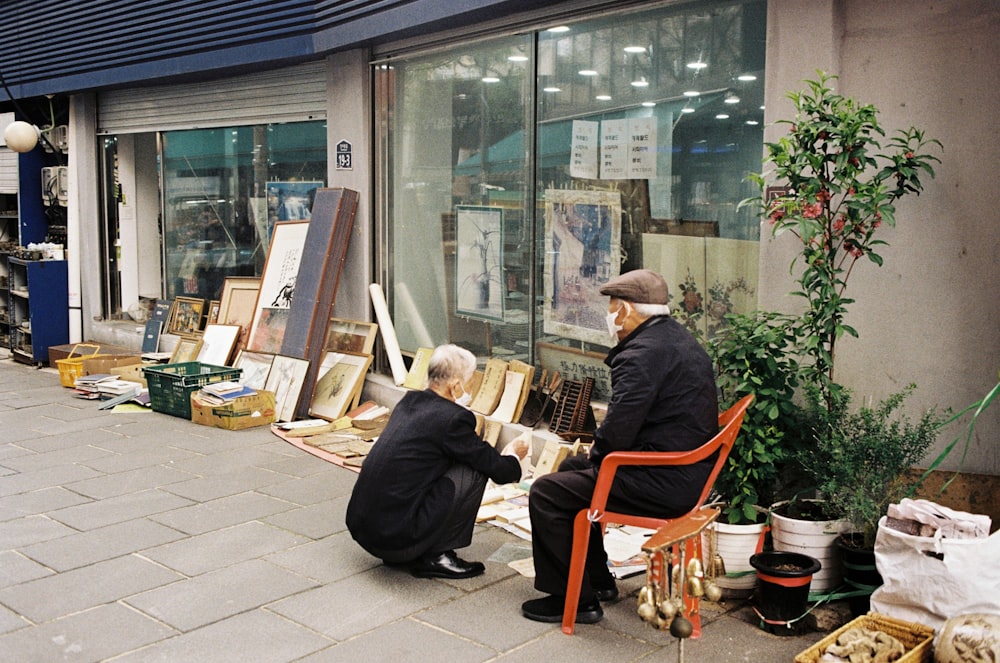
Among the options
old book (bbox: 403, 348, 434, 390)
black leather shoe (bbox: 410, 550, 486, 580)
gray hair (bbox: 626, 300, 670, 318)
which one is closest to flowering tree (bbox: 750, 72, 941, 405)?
gray hair (bbox: 626, 300, 670, 318)

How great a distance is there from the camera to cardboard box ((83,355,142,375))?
10766 mm

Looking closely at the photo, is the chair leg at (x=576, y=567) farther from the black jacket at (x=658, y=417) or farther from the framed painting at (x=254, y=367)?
the framed painting at (x=254, y=367)

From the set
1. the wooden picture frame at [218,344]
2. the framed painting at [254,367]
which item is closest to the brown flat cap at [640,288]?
the framed painting at [254,367]

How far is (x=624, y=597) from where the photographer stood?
16.4 feet

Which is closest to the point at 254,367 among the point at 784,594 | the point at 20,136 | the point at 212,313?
the point at 212,313

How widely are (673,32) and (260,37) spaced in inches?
189

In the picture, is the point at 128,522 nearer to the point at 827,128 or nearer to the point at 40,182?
the point at 827,128

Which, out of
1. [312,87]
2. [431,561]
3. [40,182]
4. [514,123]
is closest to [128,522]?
[431,561]

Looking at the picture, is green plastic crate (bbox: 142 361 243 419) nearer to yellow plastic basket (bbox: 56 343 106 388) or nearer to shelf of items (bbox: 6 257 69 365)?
yellow plastic basket (bbox: 56 343 106 388)

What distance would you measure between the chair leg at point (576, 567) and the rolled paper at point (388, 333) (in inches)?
172

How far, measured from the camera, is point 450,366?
5125mm

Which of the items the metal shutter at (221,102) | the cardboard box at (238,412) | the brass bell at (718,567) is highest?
the metal shutter at (221,102)

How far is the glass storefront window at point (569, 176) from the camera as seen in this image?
631 centimetres

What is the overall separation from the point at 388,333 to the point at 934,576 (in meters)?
5.67
